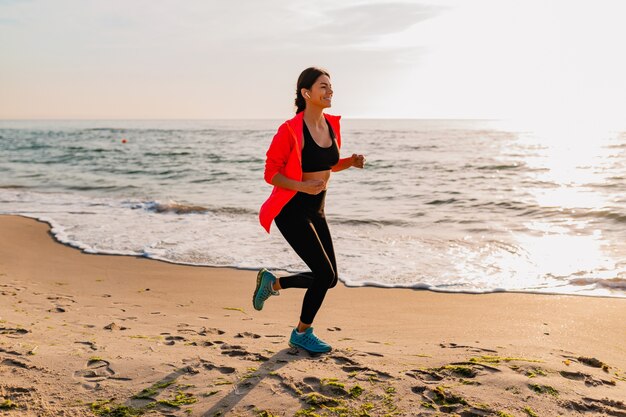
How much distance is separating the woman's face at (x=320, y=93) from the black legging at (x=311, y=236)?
0.67 meters

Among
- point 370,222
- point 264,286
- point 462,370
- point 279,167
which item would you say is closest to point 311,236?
point 279,167

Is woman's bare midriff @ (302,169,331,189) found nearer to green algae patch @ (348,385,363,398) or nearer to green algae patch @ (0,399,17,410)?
green algae patch @ (348,385,363,398)

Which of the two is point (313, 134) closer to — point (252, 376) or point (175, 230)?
point (252, 376)

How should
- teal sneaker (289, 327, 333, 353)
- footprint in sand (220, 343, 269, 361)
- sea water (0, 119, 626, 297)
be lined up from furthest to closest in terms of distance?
sea water (0, 119, 626, 297) < teal sneaker (289, 327, 333, 353) < footprint in sand (220, 343, 269, 361)

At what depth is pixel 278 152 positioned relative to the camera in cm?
407

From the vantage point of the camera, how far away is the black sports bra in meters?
4.18

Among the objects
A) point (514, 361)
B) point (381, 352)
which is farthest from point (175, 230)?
point (514, 361)

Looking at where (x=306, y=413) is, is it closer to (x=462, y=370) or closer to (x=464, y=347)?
(x=462, y=370)

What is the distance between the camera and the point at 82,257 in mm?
8742

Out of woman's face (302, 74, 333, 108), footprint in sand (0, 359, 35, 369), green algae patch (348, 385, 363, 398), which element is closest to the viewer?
green algae patch (348, 385, 363, 398)

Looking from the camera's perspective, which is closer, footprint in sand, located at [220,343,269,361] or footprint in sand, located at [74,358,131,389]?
footprint in sand, located at [74,358,131,389]

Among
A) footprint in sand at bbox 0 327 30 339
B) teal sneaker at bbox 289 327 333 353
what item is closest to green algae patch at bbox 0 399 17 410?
footprint in sand at bbox 0 327 30 339

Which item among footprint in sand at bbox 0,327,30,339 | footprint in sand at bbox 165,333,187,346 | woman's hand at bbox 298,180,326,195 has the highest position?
woman's hand at bbox 298,180,326,195

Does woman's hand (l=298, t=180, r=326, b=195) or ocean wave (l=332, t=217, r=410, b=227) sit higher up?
woman's hand (l=298, t=180, r=326, b=195)
